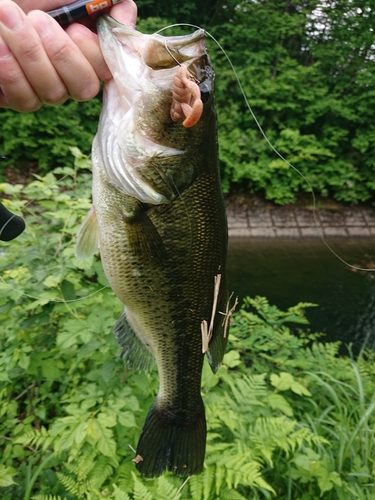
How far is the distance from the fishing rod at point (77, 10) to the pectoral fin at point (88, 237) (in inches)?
21.3

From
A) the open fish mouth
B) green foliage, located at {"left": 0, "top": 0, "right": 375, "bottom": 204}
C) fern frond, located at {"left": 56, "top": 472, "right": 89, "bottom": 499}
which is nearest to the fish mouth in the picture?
the open fish mouth

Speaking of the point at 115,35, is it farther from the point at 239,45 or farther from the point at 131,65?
the point at 239,45

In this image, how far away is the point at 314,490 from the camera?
2.24 m

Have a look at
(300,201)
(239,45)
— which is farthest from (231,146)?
(239,45)

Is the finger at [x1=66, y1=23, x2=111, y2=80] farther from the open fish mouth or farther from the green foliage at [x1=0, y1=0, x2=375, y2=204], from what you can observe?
the green foliage at [x1=0, y1=0, x2=375, y2=204]

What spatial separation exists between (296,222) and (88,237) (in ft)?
24.9

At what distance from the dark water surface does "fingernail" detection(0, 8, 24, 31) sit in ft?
16.6

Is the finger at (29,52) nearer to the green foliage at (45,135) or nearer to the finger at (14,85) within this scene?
the finger at (14,85)

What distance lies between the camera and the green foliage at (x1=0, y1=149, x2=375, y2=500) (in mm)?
1796

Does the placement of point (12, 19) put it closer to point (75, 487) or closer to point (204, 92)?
point (204, 92)

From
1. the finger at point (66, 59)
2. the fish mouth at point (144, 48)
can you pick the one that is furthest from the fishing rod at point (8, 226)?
the fish mouth at point (144, 48)

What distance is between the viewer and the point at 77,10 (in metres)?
0.97

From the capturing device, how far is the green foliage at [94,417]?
180 centimetres

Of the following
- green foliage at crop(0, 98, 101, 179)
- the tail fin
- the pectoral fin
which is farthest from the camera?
green foliage at crop(0, 98, 101, 179)
